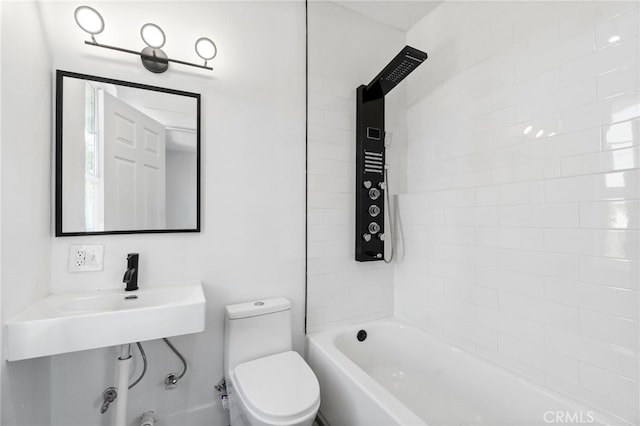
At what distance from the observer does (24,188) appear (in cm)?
119

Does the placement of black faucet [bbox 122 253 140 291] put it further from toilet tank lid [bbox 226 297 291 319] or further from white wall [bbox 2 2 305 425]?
toilet tank lid [bbox 226 297 291 319]

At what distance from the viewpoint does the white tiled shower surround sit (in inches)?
46.3

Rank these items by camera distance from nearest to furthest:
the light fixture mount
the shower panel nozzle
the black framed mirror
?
the black framed mirror
the light fixture mount
the shower panel nozzle

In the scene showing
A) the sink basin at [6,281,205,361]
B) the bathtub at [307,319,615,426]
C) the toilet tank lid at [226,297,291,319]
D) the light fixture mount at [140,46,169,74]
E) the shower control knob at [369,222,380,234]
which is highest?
the light fixture mount at [140,46,169,74]

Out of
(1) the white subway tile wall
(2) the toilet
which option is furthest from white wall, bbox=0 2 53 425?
(1) the white subway tile wall

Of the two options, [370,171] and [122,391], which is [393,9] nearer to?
[370,171]

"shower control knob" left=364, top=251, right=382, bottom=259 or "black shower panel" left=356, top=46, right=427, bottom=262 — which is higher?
"black shower panel" left=356, top=46, right=427, bottom=262

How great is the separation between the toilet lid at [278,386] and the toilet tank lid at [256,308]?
0.80 ft

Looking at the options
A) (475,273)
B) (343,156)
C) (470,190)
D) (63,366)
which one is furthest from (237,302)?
(470,190)

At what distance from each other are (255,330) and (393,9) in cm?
235

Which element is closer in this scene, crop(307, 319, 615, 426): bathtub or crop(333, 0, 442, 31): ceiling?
crop(307, 319, 615, 426): bathtub

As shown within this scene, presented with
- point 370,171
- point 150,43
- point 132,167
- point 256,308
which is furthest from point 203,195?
point 370,171

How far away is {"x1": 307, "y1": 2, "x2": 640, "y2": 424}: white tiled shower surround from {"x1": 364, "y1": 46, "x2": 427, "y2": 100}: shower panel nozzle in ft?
0.57

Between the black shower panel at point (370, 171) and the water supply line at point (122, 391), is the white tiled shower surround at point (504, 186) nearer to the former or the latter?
the black shower panel at point (370, 171)
